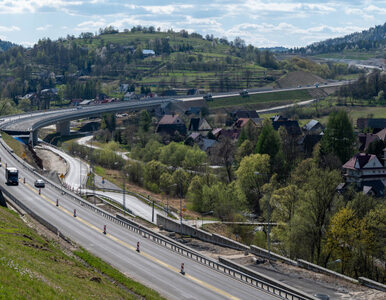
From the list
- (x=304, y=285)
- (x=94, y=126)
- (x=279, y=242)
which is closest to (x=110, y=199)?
(x=279, y=242)

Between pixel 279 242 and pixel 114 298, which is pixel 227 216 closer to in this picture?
pixel 279 242

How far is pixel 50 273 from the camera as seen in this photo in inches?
1227

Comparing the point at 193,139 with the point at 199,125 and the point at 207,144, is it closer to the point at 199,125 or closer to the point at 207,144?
the point at 207,144

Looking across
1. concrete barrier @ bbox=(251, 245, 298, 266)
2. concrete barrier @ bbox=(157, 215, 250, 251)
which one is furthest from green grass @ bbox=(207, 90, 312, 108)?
concrete barrier @ bbox=(251, 245, 298, 266)

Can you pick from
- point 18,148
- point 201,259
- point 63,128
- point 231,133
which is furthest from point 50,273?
point 63,128

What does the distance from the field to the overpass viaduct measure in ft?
250

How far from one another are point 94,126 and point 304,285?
136 meters

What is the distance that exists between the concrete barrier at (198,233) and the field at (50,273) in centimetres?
1385

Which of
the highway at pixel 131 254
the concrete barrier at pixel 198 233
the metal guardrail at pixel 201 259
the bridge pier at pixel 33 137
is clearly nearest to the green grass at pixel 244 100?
the bridge pier at pixel 33 137

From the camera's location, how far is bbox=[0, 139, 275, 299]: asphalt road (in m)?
35.8

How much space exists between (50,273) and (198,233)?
87.0 feet

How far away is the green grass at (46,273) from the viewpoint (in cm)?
2567

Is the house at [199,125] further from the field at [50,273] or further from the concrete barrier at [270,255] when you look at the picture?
the field at [50,273]

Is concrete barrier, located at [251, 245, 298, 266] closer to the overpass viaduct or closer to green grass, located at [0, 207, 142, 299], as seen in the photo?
green grass, located at [0, 207, 142, 299]
